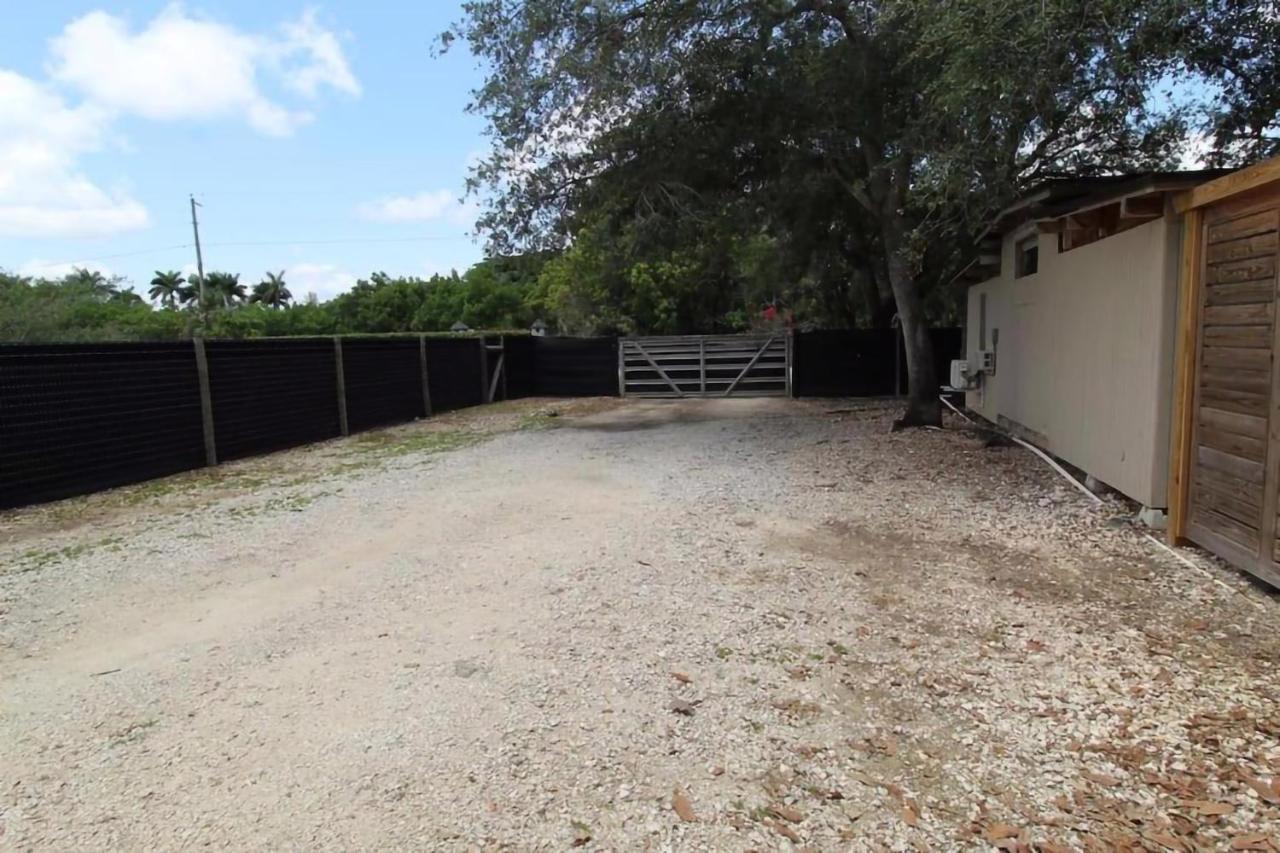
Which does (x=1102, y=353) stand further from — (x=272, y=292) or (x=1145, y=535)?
(x=272, y=292)

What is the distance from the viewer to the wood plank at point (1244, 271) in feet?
12.2

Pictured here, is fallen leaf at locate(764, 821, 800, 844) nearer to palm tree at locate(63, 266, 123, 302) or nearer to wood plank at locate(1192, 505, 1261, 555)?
wood plank at locate(1192, 505, 1261, 555)

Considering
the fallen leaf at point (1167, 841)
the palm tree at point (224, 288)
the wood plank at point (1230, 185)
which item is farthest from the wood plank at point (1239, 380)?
the palm tree at point (224, 288)

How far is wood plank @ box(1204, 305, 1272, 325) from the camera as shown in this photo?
12.4ft

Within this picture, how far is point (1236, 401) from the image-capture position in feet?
13.2

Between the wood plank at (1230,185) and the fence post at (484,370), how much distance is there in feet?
42.9

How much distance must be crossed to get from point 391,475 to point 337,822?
18.9 feet

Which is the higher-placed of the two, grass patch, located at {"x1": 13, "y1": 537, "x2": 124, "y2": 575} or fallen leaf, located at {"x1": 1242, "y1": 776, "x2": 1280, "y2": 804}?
grass patch, located at {"x1": 13, "y1": 537, "x2": 124, "y2": 575}

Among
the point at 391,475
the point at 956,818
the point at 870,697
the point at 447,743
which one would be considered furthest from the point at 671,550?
the point at 391,475

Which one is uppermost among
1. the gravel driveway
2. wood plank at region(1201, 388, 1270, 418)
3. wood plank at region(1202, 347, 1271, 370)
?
wood plank at region(1202, 347, 1271, 370)

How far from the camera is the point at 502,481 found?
721 centimetres

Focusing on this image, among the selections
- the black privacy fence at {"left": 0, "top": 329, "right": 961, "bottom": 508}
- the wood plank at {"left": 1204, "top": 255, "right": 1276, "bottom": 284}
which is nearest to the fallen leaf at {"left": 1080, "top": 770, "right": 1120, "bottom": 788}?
the wood plank at {"left": 1204, "top": 255, "right": 1276, "bottom": 284}

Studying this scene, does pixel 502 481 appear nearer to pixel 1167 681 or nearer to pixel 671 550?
pixel 671 550

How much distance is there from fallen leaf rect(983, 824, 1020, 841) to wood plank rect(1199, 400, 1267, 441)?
2.78 m
